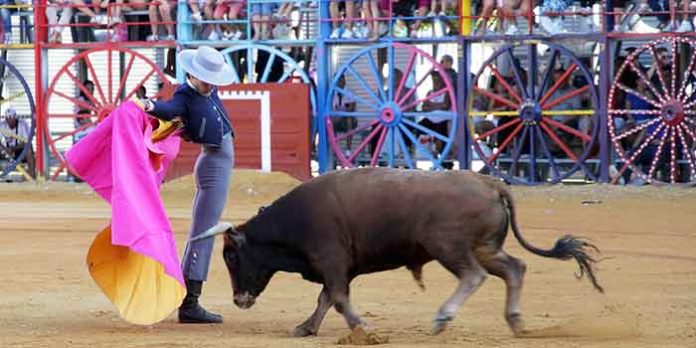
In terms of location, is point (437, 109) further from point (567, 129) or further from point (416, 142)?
point (567, 129)

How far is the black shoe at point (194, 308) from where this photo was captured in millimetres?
10680

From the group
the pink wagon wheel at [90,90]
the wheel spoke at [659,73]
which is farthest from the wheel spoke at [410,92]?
the pink wagon wheel at [90,90]

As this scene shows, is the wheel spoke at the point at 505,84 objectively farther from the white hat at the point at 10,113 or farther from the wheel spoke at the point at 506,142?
the white hat at the point at 10,113

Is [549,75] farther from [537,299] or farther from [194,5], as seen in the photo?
[537,299]

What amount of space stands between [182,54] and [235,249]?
1313 mm

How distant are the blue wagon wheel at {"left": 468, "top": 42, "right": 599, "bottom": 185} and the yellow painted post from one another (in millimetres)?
576

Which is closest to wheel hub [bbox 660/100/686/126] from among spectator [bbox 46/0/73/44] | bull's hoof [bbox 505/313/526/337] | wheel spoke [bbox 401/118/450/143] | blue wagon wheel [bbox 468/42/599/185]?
blue wagon wheel [bbox 468/42/599/185]

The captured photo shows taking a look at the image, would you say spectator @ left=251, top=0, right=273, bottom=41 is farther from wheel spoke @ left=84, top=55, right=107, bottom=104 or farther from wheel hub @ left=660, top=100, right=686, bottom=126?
wheel hub @ left=660, top=100, right=686, bottom=126

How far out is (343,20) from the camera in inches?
937

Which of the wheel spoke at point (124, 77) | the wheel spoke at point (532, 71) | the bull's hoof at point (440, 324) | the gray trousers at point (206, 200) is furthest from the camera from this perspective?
the wheel spoke at point (124, 77)

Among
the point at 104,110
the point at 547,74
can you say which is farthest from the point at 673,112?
the point at 104,110

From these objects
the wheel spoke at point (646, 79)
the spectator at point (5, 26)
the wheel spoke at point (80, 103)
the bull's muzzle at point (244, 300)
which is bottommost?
the bull's muzzle at point (244, 300)

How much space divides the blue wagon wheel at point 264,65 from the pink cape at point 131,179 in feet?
44.7

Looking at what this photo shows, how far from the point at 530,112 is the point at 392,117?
221 cm
